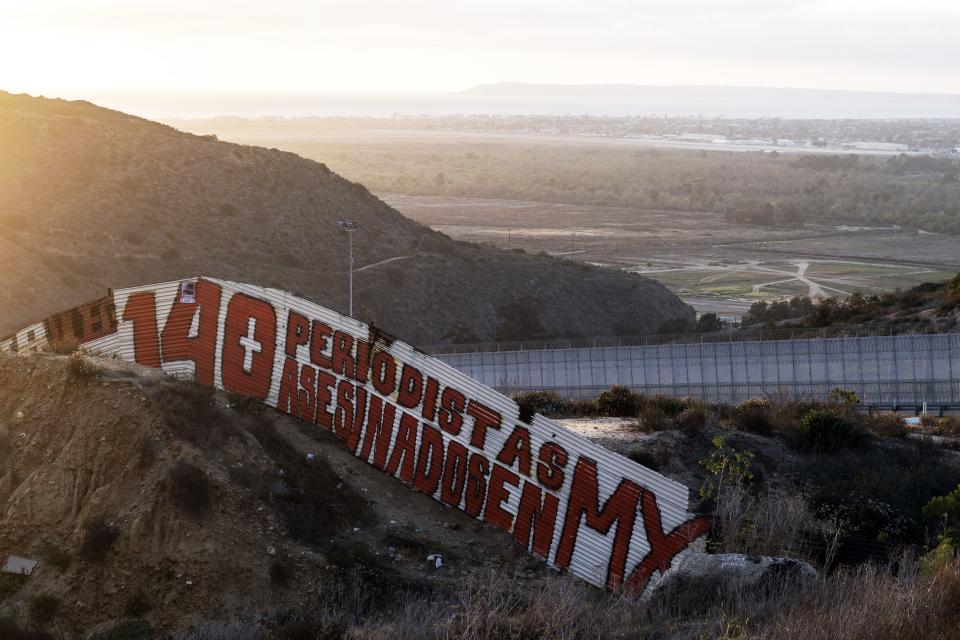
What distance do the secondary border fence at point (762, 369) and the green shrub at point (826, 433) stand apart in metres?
9.34

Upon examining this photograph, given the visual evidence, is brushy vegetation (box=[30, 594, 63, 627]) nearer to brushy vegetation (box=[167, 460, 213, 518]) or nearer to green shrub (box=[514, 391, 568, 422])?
brushy vegetation (box=[167, 460, 213, 518])

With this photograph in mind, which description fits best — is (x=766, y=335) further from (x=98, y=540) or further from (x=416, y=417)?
(x=98, y=540)

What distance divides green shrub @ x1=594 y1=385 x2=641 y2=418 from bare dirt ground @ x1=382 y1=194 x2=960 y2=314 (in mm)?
52491

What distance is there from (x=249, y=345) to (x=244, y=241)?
4786cm

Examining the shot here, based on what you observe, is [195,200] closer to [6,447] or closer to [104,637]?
[6,447]

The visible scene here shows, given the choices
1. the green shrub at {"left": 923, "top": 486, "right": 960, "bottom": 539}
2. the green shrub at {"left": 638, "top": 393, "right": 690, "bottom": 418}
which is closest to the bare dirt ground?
the green shrub at {"left": 638, "top": 393, "right": 690, "bottom": 418}

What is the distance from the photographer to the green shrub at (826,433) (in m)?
30.1

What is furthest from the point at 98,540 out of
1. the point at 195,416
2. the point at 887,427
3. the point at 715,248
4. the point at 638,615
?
the point at 715,248

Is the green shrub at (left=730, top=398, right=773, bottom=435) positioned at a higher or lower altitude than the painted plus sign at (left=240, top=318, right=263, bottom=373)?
lower

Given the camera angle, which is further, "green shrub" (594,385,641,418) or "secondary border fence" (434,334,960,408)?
"secondary border fence" (434,334,960,408)

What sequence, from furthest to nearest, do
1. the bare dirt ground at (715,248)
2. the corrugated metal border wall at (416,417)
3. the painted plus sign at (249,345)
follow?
1. the bare dirt ground at (715,248)
2. the painted plus sign at (249,345)
3. the corrugated metal border wall at (416,417)

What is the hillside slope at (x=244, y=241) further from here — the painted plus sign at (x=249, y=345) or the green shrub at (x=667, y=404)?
the green shrub at (x=667, y=404)

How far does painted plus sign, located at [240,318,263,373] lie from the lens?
27.3 meters

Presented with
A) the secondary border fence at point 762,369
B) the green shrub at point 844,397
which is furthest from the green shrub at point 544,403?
the green shrub at point 844,397
